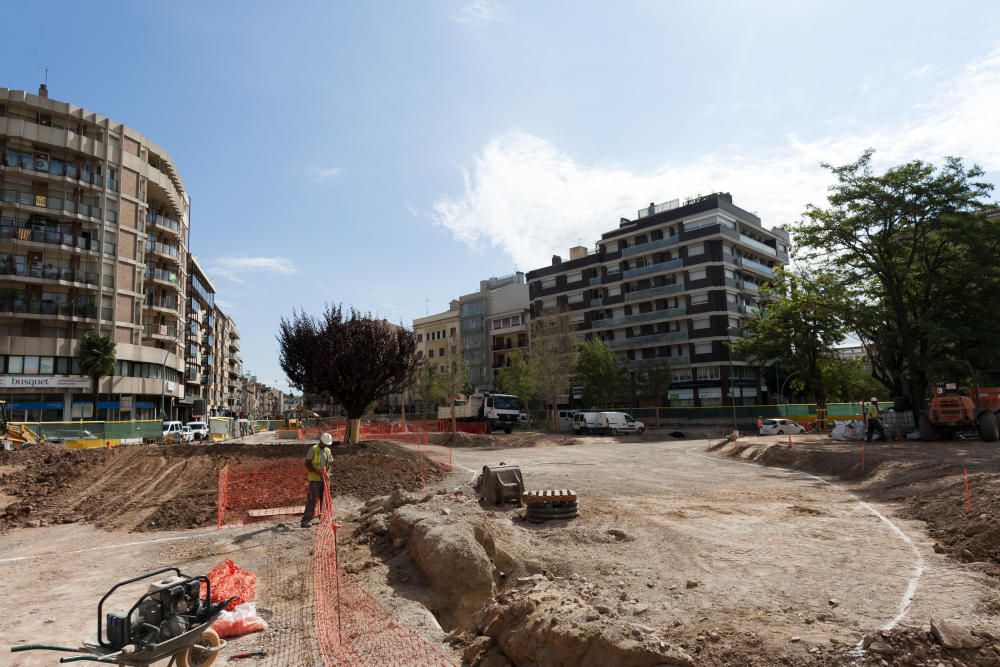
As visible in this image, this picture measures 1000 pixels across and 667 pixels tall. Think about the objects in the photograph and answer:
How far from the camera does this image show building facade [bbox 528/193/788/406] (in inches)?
2274

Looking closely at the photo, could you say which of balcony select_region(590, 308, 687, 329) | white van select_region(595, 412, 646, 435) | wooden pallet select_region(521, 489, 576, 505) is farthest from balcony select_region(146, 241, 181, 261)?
wooden pallet select_region(521, 489, 576, 505)

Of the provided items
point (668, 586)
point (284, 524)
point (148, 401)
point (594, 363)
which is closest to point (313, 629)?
point (668, 586)

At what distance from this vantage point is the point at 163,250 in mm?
55500

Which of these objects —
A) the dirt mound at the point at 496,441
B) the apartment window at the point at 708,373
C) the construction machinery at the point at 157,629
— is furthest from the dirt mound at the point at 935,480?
the apartment window at the point at 708,373

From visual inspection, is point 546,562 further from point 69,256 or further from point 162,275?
point 162,275

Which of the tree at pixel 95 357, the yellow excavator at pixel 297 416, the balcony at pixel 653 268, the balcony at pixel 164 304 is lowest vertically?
the yellow excavator at pixel 297 416

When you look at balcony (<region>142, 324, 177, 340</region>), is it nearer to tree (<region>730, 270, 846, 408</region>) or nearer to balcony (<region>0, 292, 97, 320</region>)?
balcony (<region>0, 292, 97, 320</region>)

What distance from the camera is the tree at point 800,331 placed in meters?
33.5

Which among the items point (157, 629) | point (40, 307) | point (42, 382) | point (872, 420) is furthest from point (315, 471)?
point (40, 307)

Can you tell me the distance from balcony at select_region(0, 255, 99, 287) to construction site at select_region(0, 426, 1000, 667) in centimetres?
3667

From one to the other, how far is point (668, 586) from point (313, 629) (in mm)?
4109

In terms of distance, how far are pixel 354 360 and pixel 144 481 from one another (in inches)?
341

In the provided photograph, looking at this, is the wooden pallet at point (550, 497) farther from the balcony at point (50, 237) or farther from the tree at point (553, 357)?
the balcony at point (50, 237)

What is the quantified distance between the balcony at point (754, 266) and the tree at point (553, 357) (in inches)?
Answer: 851
